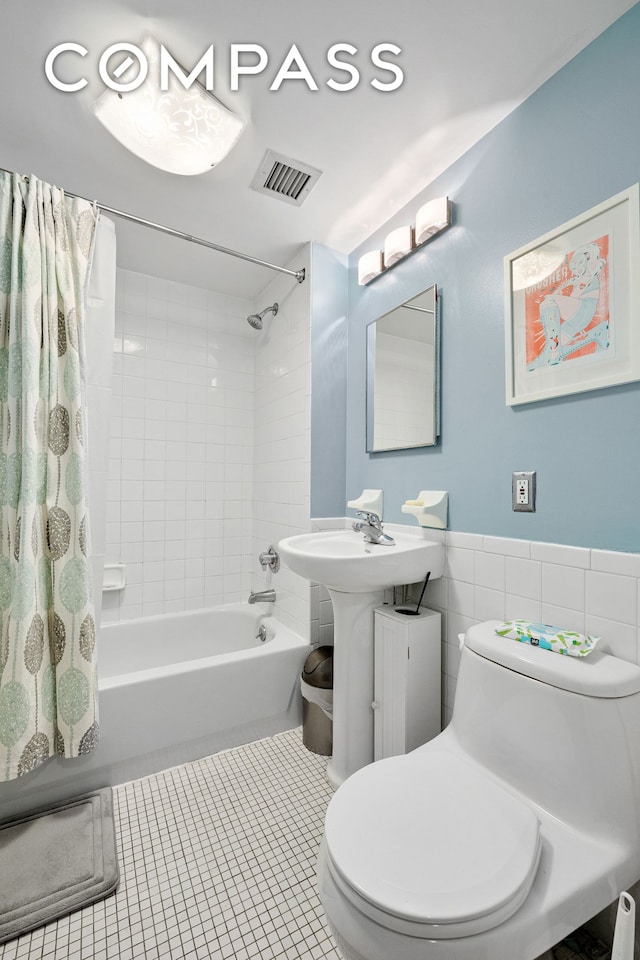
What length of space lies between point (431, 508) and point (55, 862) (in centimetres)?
164

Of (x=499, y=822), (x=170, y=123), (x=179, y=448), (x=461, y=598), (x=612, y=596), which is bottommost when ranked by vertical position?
(x=499, y=822)

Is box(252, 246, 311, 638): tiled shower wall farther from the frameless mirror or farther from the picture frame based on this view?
the picture frame

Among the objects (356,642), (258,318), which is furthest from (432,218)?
(356,642)

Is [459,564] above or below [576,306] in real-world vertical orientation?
below

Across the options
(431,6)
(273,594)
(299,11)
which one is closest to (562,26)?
(431,6)

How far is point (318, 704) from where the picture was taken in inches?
71.4

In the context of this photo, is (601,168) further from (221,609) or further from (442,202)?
(221,609)

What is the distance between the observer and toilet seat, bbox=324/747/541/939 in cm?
71

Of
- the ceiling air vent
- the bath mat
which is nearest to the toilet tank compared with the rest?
the bath mat

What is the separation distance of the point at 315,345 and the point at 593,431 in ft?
4.51

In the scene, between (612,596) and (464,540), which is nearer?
(612,596)

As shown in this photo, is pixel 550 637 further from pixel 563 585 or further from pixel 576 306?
pixel 576 306

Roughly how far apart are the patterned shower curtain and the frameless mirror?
1223 millimetres

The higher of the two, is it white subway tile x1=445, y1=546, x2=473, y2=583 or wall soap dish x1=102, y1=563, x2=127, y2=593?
white subway tile x1=445, y1=546, x2=473, y2=583
